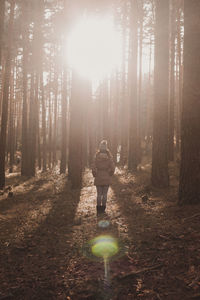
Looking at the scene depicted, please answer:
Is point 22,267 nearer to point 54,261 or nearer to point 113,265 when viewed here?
point 54,261

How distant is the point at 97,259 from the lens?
5.11m

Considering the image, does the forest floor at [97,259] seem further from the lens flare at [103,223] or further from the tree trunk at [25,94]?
the tree trunk at [25,94]

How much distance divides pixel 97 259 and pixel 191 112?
3.95 m

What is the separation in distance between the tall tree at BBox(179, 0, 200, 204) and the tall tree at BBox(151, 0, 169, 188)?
326cm

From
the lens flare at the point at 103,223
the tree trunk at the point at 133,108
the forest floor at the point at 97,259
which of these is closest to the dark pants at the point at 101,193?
the forest floor at the point at 97,259

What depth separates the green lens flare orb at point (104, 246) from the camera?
5320 mm

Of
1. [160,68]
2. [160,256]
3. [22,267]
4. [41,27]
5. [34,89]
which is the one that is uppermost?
[41,27]

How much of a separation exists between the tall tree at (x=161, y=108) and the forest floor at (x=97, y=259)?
2.77ft

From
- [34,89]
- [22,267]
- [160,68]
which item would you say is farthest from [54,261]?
[34,89]

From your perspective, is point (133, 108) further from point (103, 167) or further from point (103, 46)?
point (103, 167)

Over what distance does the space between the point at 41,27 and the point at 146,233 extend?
1785 cm

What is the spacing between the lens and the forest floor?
3.99 meters

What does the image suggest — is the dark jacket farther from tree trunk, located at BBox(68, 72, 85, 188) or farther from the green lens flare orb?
tree trunk, located at BBox(68, 72, 85, 188)

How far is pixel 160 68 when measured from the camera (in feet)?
34.1
